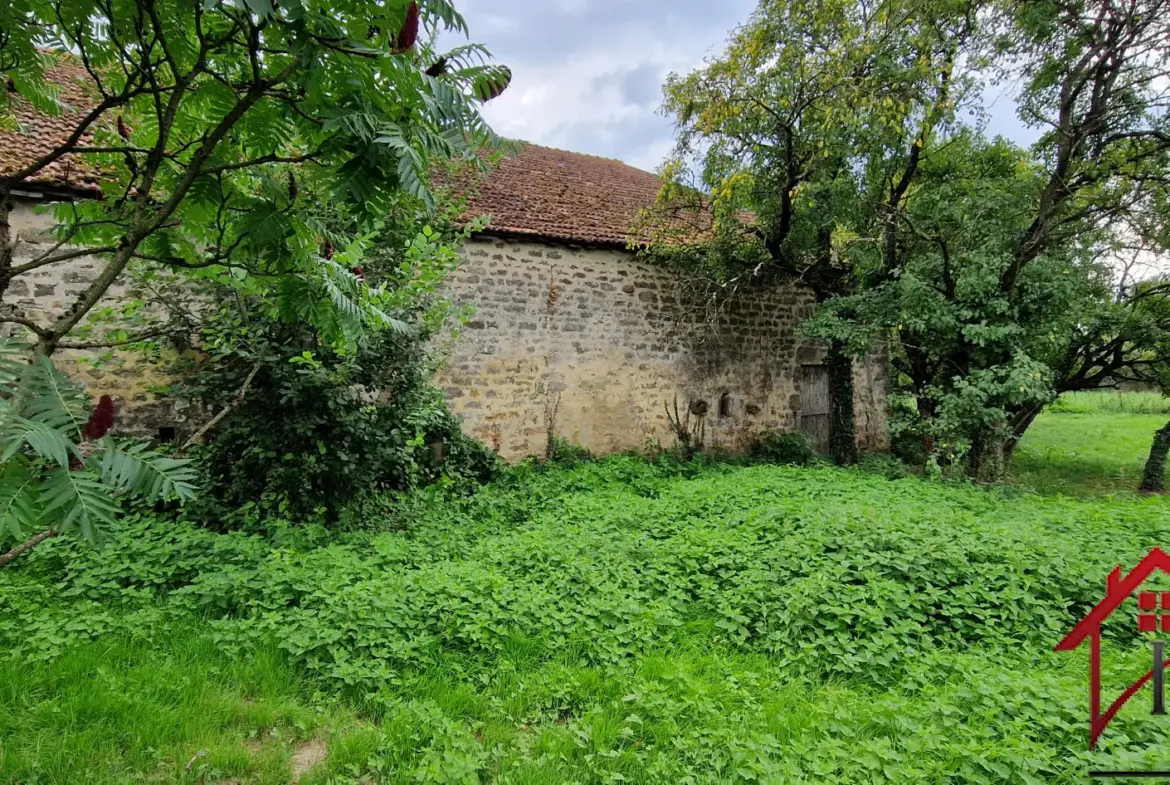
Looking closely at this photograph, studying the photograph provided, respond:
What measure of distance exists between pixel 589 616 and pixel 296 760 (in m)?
1.77

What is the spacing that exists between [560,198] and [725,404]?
15.2ft

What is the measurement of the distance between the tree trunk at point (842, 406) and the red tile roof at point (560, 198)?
4.26 metres

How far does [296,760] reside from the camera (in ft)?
8.61

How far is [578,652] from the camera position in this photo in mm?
3471

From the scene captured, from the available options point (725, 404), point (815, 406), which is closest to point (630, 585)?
point (725, 404)

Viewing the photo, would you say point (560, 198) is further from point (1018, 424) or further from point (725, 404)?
point (1018, 424)

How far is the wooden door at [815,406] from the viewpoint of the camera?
1119 cm

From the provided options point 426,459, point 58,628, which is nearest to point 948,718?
point 58,628

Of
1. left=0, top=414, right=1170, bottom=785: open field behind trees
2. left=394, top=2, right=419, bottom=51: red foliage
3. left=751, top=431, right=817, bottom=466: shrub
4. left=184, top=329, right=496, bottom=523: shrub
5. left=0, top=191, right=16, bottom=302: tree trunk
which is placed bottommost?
left=0, top=414, right=1170, bottom=785: open field behind trees

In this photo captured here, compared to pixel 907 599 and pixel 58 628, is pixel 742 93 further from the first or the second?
pixel 58 628

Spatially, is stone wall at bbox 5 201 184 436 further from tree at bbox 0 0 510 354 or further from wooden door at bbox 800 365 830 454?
wooden door at bbox 800 365 830 454

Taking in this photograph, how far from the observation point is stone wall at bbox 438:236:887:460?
8453mm

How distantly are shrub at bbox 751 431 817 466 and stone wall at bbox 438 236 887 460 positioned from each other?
22cm

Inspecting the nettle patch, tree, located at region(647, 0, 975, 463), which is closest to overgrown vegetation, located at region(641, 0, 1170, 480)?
tree, located at region(647, 0, 975, 463)
